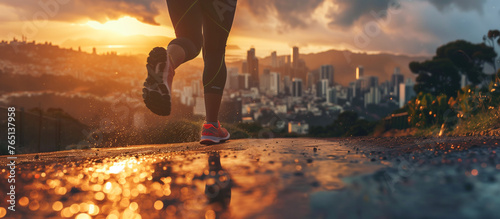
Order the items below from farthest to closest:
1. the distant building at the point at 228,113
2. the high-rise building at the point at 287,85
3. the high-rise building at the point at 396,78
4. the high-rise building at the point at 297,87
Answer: the high-rise building at the point at 287,85
the high-rise building at the point at 297,87
the high-rise building at the point at 396,78
the distant building at the point at 228,113

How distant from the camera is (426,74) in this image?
38.6 m

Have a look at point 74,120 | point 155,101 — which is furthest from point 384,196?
point 74,120

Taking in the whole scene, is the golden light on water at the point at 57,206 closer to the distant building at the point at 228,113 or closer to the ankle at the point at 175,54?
the ankle at the point at 175,54

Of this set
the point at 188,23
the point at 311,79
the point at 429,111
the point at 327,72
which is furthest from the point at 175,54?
the point at 327,72

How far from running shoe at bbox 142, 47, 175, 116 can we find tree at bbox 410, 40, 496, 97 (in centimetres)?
3667

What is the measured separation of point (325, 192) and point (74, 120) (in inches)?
942

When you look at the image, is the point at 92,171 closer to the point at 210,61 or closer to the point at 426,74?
the point at 210,61

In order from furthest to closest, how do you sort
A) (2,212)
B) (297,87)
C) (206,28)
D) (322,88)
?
1. (297,87)
2. (322,88)
3. (206,28)
4. (2,212)

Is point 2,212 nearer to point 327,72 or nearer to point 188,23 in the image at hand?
point 188,23

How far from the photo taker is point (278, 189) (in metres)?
1.60

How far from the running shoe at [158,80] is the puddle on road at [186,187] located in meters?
0.97

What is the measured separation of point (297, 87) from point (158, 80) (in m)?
95.3

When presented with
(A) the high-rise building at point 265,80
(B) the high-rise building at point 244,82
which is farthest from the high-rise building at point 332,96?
(B) the high-rise building at point 244,82

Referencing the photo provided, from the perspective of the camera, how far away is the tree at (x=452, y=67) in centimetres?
3669
